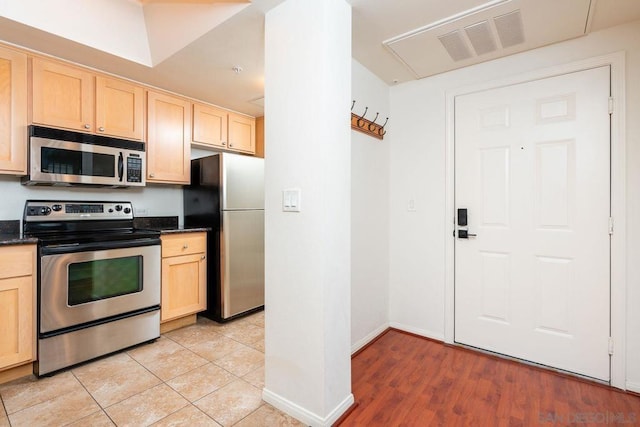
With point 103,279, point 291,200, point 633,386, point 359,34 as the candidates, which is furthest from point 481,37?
point 103,279

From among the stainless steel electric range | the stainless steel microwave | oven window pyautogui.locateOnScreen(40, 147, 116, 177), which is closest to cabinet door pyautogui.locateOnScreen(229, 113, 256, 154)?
the stainless steel microwave

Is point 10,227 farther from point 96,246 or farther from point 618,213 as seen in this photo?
point 618,213

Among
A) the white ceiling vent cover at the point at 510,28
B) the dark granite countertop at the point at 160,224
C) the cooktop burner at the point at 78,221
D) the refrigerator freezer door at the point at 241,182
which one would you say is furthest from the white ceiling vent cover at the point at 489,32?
the cooktop burner at the point at 78,221

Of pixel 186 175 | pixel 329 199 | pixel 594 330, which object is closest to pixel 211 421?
pixel 329 199

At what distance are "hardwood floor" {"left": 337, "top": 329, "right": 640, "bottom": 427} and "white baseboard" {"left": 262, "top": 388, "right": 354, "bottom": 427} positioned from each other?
0.18 ft

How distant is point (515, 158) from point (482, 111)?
1.48 feet

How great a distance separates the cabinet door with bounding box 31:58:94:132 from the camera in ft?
7.08

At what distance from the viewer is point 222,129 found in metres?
3.39

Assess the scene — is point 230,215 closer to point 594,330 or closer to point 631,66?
point 594,330

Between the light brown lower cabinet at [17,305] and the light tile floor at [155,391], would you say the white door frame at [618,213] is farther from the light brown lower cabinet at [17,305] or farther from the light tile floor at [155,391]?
the light brown lower cabinet at [17,305]

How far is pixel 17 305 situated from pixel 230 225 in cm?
154

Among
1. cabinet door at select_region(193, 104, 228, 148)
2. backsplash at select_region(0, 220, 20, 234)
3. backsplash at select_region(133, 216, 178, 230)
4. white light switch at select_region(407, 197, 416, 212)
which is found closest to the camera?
backsplash at select_region(0, 220, 20, 234)

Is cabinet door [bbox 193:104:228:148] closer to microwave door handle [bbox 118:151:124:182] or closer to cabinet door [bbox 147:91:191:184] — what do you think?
cabinet door [bbox 147:91:191:184]

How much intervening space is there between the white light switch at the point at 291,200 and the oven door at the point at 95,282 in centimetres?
152
